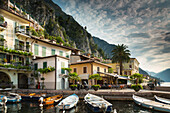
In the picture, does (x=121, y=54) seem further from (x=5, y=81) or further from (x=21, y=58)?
(x=5, y=81)

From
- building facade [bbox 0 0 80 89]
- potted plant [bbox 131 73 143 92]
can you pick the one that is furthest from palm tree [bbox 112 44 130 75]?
building facade [bbox 0 0 80 89]

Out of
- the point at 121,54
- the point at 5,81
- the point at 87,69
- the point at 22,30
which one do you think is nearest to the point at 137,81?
the point at 87,69

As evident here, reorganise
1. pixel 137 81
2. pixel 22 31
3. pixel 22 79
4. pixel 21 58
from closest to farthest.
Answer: pixel 22 31 → pixel 21 58 → pixel 137 81 → pixel 22 79

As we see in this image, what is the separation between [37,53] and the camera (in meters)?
34.8

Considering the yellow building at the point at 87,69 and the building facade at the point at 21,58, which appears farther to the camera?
the yellow building at the point at 87,69

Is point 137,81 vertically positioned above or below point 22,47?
below

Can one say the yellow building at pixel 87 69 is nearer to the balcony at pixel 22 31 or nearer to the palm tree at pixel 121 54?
the balcony at pixel 22 31

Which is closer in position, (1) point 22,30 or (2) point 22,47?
(1) point 22,30

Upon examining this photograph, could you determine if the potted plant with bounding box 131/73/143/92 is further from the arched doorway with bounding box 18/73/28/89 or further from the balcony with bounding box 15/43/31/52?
the arched doorway with bounding box 18/73/28/89

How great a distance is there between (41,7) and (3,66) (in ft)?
215

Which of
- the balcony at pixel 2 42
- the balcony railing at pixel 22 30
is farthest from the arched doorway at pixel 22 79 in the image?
the balcony railing at pixel 22 30

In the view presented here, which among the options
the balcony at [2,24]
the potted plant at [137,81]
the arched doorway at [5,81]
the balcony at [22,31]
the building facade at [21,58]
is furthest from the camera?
the balcony at [22,31]

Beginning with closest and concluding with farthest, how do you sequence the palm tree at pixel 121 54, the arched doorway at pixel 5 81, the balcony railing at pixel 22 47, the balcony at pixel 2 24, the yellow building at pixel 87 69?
the balcony at pixel 2 24 < the arched doorway at pixel 5 81 < the balcony railing at pixel 22 47 < the yellow building at pixel 87 69 < the palm tree at pixel 121 54

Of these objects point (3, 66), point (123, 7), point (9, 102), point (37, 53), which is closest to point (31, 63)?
point (37, 53)
